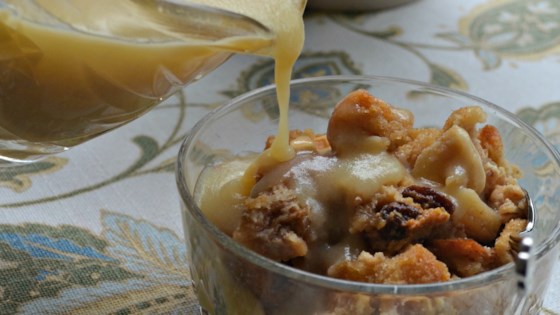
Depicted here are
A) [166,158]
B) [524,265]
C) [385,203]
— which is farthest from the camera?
[166,158]

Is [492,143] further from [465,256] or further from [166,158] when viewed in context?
[166,158]

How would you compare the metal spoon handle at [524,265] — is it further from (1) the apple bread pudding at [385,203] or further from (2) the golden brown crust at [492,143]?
(2) the golden brown crust at [492,143]

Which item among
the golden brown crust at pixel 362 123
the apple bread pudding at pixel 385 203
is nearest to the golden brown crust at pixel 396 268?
the apple bread pudding at pixel 385 203

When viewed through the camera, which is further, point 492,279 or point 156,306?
point 156,306

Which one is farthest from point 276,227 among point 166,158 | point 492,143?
point 166,158

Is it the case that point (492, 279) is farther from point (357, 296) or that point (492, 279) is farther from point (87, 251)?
point (87, 251)

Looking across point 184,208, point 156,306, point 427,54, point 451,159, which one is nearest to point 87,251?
point 156,306
